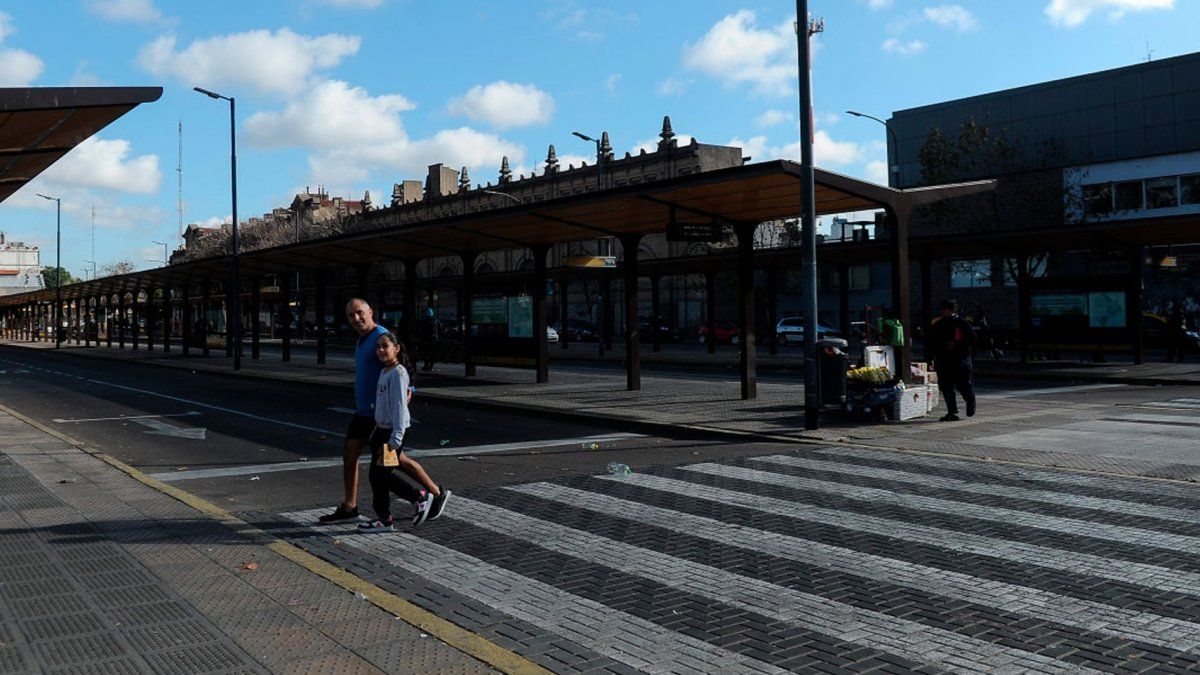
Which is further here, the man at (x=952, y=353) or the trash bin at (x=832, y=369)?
the trash bin at (x=832, y=369)

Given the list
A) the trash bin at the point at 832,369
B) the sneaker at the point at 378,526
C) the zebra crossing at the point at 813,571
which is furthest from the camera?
the trash bin at the point at 832,369

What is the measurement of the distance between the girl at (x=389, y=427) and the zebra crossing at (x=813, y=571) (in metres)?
0.26

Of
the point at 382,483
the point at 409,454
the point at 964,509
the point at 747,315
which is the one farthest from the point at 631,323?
the point at 382,483

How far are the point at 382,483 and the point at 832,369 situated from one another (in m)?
9.83

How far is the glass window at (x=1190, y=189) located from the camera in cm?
4697

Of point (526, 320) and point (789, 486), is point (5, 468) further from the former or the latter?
point (526, 320)

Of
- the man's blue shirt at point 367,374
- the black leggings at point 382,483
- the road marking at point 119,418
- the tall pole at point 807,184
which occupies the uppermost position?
the tall pole at point 807,184

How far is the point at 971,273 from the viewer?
172 feet

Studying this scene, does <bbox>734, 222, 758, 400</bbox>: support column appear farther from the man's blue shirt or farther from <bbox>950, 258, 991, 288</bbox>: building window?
<bbox>950, 258, 991, 288</bbox>: building window

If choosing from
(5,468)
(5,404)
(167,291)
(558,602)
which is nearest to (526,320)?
(5,404)

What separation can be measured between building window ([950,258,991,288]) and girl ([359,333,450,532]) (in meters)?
48.6

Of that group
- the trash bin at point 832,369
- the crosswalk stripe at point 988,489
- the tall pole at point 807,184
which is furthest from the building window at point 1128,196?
the crosswalk stripe at point 988,489

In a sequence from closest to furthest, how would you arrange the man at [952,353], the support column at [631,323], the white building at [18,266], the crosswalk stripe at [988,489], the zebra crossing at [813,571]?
the zebra crossing at [813,571] → the crosswalk stripe at [988,489] → the man at [952,353] → the support column at [631,323] → the white building at [18,266]

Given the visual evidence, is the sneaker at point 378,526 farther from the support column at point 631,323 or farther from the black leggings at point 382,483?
the support column at point 631,323
